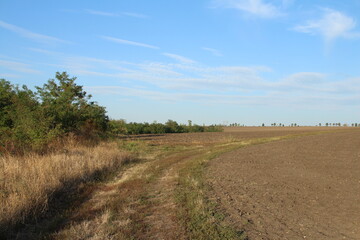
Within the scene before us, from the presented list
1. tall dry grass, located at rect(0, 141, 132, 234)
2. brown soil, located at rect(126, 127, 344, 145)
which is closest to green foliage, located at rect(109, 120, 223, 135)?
brown soil, located at rect(126, 127, 344, 145)

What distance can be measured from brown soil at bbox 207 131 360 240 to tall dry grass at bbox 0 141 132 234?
4.65 metres

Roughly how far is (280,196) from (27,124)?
14.3m

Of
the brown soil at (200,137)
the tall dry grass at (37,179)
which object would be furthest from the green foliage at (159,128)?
the tall dry grass at (37,179)

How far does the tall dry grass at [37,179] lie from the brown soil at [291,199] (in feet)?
15.2

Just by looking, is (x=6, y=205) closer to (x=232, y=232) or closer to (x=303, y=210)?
(x=232, y=232)

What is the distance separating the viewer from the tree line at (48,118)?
15906mm

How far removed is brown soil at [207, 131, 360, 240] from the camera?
5.68m

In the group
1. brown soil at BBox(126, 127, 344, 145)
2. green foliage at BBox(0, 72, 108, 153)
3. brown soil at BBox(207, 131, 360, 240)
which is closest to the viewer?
brown soil at BBox(207, 131, 360, 240)

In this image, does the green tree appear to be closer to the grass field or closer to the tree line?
the tree line

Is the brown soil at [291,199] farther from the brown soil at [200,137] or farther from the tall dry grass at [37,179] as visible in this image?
the brown soil at [200,137]

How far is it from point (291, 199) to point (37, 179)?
716 centimetres

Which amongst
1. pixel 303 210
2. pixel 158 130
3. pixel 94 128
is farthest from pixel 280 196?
pixel 158 130

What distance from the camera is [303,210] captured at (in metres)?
6.87

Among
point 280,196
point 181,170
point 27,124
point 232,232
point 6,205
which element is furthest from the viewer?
point 27,124
